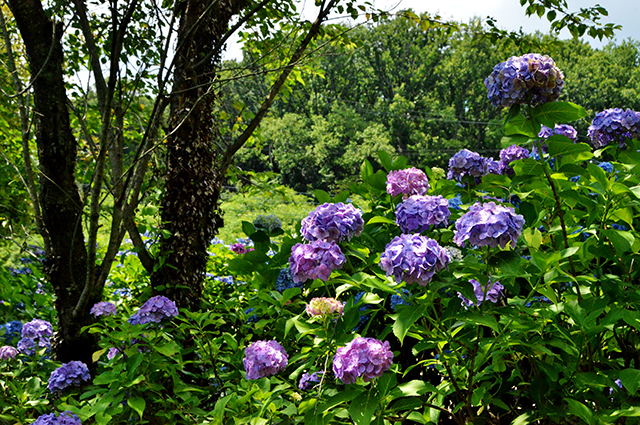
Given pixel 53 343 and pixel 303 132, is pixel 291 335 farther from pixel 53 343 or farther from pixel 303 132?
pixel 303 132

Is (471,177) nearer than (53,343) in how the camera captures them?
Yes

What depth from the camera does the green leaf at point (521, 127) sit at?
51.6 inches

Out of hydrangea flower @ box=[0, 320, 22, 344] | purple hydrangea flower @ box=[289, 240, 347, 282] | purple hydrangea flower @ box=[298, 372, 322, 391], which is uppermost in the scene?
purple hydrangea flower @ box=[289, 240, 347, 282]

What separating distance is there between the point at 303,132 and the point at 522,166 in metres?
34.1

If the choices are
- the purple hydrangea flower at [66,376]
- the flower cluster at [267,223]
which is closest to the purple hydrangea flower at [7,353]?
the purple hydrangea flower at [66,376]

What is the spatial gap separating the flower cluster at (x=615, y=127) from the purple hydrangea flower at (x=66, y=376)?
7.81 feet

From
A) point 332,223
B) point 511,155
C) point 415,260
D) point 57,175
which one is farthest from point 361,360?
point 57,175

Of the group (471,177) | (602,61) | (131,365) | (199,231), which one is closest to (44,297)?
(199,231)

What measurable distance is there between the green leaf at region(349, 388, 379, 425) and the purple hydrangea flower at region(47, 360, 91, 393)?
1.50 metres

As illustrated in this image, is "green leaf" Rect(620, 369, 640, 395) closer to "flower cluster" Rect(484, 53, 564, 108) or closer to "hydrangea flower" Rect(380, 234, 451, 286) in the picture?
"hydrangea flower" Rect(380, 234, 451, 286)

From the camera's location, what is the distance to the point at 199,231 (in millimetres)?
2844

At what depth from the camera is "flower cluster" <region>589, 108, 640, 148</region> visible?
5.87 ft

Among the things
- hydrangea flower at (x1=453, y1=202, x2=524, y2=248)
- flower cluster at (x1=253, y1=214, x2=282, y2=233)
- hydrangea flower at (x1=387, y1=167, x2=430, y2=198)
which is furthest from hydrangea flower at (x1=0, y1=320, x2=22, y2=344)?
hydrangea flower at (x1=453, y1=202, x2=524, y2=248)

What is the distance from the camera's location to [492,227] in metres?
1.05
